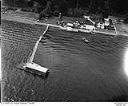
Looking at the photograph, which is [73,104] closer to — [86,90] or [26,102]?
[86,90]

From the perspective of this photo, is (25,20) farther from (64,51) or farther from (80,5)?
(64,51)

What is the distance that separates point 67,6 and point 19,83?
79.3 feet

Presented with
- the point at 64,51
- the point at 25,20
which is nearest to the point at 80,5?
the point at 25,20

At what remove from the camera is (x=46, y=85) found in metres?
23.2

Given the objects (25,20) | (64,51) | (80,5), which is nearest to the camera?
(64,51)

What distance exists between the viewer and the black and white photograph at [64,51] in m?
22.4

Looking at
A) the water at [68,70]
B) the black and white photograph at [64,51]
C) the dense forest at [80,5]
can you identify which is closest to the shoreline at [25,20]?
the black and white photograph at [64,51]

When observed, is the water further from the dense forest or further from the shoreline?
the dense forest

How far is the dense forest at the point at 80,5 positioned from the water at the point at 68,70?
6.51 metres

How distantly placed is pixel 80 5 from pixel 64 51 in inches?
630

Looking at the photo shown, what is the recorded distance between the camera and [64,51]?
3131 cm

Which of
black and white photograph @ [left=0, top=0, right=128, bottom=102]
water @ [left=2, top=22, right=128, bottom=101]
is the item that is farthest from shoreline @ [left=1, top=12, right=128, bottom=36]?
water @ [left=2, top=22, right=128, bottom=101]

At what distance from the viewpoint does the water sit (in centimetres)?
2197

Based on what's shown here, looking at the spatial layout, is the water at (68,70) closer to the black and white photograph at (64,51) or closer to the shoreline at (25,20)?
the black and white photograph at (64,51)
